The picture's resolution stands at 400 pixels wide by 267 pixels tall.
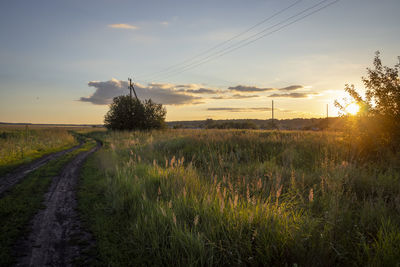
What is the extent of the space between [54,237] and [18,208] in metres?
2.12

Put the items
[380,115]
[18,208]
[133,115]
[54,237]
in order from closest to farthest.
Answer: [54,237] < [18,208] < [380,115] < [133,115]

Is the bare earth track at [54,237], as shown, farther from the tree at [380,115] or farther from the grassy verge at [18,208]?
the tree at [380,115]

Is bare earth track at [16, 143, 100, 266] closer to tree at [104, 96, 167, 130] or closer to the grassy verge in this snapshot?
the grassy verge

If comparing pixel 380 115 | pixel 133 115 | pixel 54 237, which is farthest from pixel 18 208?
pixel 133 115

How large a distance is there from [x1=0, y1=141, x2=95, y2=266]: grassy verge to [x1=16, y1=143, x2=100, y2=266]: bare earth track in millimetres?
146

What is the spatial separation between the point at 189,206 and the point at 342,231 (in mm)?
2440

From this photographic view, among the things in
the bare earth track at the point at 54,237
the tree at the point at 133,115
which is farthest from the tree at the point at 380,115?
the tree at the point at 133,115

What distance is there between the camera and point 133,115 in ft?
125

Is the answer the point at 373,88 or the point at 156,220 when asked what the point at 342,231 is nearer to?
the point at 156,220

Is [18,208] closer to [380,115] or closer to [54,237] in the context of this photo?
[54,237]

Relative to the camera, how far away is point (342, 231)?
11.0ft

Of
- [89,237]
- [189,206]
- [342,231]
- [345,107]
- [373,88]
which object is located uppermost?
[373,88]

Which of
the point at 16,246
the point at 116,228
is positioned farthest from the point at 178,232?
the point at 16,246

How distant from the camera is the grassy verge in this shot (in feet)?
11.7
